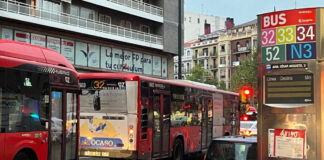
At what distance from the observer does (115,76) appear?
13.4 m

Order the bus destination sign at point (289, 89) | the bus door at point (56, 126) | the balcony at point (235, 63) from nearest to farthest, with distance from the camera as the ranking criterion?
the bus destination sign at point (289, 89) → the bus door at point (56, 126) → the balcony at point (235, 63)

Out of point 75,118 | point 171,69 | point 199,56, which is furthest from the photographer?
point 199,56

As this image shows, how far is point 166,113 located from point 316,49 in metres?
8.22

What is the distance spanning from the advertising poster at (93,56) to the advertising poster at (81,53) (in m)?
0.31

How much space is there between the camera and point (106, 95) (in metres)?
13.5

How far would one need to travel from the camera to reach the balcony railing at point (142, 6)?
34969mm

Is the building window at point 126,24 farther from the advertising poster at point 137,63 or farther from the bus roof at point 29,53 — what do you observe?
the bus roof at point 29,53

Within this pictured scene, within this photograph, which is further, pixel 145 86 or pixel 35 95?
pixel 145 86

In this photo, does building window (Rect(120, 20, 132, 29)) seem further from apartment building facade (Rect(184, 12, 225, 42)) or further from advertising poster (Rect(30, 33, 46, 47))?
apartment building facade (Rect(184, 12, 225, 42))

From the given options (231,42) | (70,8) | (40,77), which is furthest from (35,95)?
(231,42)

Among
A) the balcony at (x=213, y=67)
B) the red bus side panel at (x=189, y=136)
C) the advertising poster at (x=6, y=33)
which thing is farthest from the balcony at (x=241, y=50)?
the red bus side panel at (x=189, y=136)

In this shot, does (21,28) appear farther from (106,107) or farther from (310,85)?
(310,85)

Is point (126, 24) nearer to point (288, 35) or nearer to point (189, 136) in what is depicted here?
point (189, 136)

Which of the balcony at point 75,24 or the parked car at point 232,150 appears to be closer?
the parked car at point 232,150
